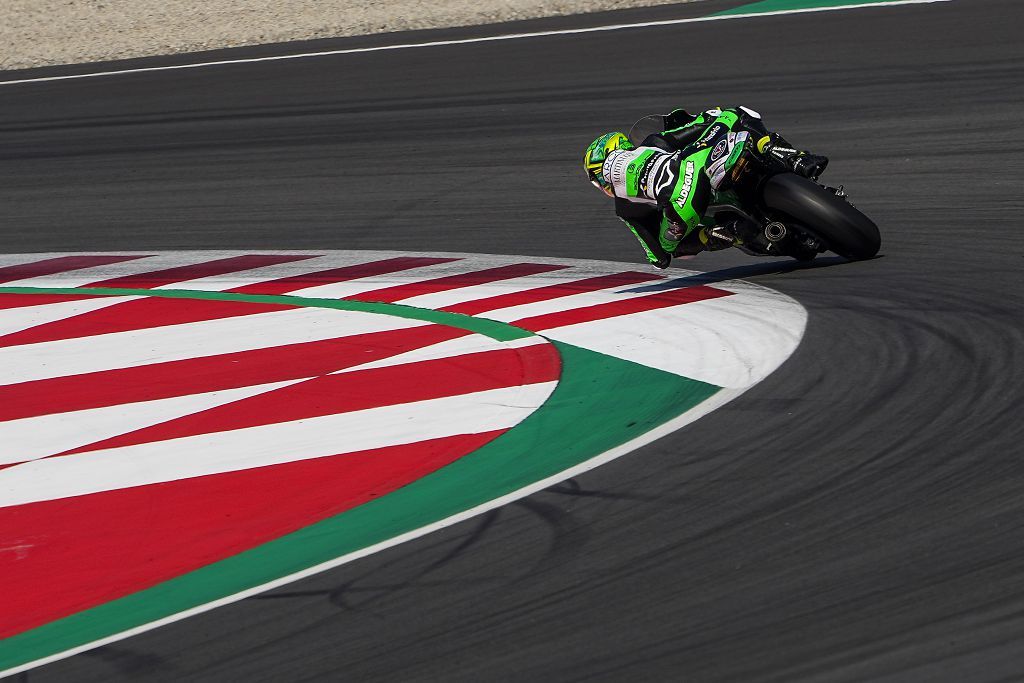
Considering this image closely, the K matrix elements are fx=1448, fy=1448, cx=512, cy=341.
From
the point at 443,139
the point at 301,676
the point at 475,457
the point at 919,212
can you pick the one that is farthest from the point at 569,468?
the point at 443,139

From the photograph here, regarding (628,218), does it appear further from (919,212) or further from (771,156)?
(919,212)

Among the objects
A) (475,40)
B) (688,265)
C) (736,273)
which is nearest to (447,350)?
(736,273)

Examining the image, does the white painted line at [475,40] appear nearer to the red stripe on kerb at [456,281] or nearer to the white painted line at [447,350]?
the red stripe on kerb at [456,281]

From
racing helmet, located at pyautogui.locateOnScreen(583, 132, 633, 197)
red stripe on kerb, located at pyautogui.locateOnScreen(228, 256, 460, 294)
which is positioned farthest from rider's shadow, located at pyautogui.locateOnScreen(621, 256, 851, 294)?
red stripe on kerb, located at pyautogui.locateOnScreen(228, 256, 460, 294)

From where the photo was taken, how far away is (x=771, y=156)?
26.5ft

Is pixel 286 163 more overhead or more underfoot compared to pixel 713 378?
more overhead

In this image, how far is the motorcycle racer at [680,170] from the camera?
813cm

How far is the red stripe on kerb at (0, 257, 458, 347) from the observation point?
8.70 m

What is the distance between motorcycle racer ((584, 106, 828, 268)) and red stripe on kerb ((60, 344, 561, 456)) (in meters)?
1.44

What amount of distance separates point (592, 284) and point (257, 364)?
2.20 meters

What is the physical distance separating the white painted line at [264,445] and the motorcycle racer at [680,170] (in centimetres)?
210

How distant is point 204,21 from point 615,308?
11.9 meters

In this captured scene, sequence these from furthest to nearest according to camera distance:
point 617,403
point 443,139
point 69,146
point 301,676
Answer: point 69,146 < point 443,139 < point 617,403 < point 301,676

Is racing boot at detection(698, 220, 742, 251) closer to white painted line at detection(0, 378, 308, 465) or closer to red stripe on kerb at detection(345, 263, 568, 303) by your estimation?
red stripe on kerb at detection(345, 263, 568, 303)
